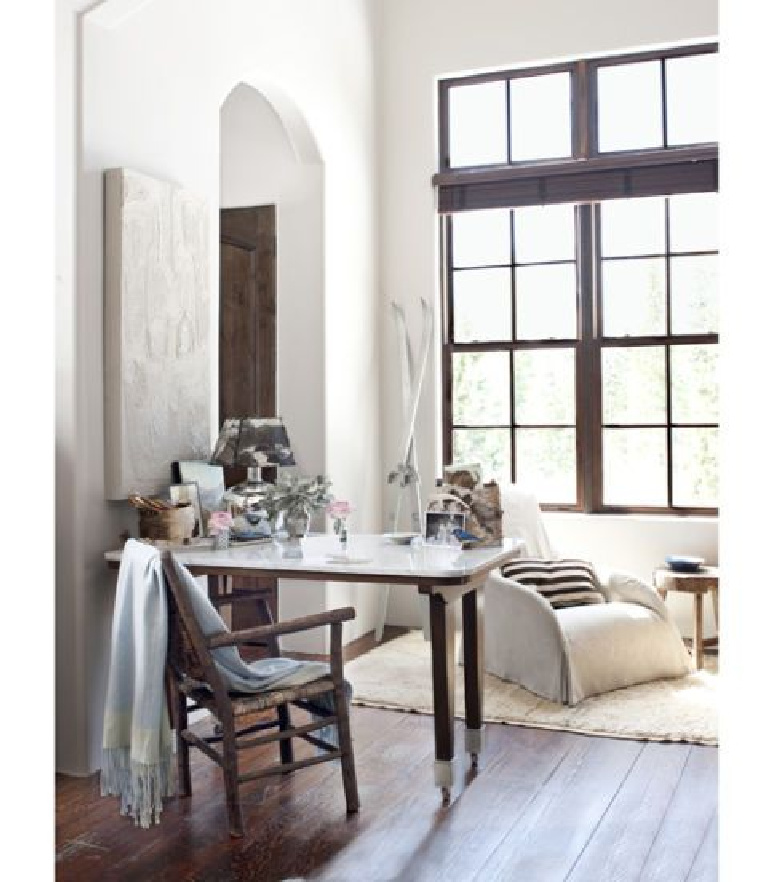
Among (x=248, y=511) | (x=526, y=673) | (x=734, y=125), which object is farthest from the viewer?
(x=526, y=673)

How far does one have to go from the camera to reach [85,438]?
3.61 m

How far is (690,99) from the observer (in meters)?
5.75

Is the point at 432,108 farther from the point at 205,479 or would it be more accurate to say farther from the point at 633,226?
the point at 205,479

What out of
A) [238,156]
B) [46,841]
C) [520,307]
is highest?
[238,156]

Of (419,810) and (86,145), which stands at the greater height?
(86,145)

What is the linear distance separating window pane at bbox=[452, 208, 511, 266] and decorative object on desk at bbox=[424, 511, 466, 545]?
269 centimetres

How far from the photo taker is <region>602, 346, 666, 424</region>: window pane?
5.83 meters

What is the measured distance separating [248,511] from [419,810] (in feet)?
4.44

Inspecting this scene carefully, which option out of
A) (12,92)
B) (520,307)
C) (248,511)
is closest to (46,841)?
(12,92)

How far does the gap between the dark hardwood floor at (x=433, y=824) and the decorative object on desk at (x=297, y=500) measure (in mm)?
846

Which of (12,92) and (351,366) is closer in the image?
(12,92)

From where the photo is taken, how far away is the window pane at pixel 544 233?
5.98 m

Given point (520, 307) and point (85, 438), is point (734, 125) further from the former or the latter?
point (520, 307)

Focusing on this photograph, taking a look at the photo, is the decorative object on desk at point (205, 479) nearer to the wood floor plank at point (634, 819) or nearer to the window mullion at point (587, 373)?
the wood floor plank at point (634, 819)
